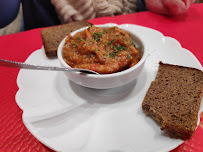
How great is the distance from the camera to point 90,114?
1.22 m

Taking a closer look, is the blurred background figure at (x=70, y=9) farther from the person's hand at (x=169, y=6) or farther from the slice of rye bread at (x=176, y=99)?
the slice of rye bread at (x=176, y=99)

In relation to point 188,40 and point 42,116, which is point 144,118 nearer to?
point 42,116

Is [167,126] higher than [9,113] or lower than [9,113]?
higher

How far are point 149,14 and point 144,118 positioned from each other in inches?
80.5

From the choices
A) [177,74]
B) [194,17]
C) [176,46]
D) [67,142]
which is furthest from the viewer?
[194,17]

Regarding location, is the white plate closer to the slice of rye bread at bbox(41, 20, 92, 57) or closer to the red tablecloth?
the red tablecloth

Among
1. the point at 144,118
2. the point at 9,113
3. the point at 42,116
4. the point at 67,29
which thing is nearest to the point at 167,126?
the point at 144,118

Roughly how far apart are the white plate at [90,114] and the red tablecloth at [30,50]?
0.22m

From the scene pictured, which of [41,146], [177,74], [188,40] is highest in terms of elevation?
[177,74]

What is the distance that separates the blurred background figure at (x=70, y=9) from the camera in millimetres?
2543

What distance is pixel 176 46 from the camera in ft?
5.73

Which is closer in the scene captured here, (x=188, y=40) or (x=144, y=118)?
(x=144, y=118)

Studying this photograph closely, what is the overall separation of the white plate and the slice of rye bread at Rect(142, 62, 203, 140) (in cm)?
7

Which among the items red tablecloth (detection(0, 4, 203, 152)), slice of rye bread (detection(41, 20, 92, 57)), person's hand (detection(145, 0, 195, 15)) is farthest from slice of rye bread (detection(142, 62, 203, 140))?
person's hand (detection(145, 0, 195, 15))
